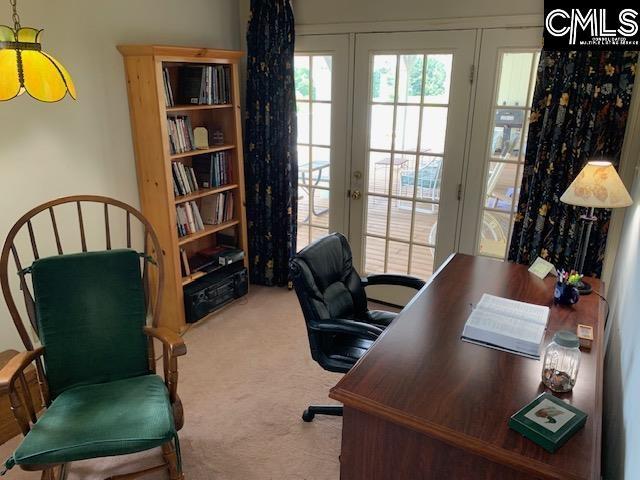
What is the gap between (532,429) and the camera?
1212mm

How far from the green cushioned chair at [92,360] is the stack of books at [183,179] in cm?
109

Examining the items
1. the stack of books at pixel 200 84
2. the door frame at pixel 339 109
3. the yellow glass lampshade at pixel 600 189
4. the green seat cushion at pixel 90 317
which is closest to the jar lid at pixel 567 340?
the yellow glass lampshade at pixel 600 189

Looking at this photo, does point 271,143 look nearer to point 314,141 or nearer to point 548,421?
point 314,141

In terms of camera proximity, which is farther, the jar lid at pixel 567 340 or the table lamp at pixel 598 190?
the table lamp at pixel 598 190

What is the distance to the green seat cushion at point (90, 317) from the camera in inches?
77.9

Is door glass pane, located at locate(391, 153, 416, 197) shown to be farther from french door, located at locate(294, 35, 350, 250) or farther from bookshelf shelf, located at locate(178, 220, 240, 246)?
bookshelf shelf, located at locate(178, 220, 240, 246)

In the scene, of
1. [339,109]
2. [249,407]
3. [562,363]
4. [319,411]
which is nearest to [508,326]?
[562,363]

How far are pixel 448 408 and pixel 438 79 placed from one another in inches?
91.9

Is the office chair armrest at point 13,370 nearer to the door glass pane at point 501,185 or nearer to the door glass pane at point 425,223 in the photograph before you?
the door glass pane at point 425,223

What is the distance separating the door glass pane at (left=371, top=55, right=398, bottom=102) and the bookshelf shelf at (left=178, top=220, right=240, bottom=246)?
144 centimetres

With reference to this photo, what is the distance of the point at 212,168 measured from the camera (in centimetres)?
345

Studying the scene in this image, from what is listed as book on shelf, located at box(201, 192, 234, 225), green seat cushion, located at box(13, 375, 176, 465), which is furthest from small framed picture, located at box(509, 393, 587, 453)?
book on shelf, located at box(201, 192, 234, 225)

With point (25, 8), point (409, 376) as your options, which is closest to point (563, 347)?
point (409, 376)

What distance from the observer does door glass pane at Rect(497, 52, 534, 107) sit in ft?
9.06
